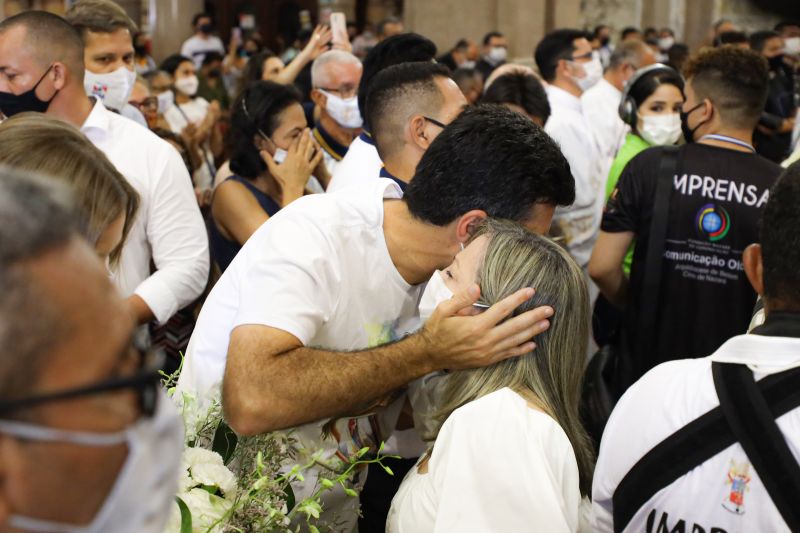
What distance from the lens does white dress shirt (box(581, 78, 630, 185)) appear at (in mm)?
5891

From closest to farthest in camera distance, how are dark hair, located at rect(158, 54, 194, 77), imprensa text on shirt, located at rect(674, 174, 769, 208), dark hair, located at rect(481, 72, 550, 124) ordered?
imprensa text on shirt, located at rect(674, 174, 769, 208) → dark hair, located at rect(481, 72, 550, 124) → dark hair, located at rect(158, 54, 194, 77)

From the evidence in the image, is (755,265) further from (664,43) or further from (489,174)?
(664,43)

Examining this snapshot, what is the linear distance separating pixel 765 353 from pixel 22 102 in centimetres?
274

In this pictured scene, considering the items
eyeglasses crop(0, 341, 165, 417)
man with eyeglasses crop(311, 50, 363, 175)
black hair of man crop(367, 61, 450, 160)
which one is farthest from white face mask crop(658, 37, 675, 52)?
eyeglasses crop(0, 341, 165, 417)

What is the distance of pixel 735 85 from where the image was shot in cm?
393

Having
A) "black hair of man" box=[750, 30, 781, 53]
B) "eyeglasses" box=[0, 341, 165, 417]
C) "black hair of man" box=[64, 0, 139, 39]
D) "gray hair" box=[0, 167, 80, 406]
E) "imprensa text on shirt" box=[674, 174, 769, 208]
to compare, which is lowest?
"black hair of man" box=[750, 30, 781, 53]

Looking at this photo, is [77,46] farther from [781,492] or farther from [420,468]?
[781,492]

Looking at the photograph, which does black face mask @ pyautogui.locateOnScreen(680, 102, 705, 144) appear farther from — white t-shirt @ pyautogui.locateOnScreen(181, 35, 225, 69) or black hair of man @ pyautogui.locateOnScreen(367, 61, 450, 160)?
white t-shirt @ pyautogui.locateOnScreen(181, 35, 225, 69)

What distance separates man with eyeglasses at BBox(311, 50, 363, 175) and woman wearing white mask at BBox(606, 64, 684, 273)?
1.44m

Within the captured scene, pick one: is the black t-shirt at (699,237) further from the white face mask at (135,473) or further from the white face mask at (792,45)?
the white face mask at (792,45)

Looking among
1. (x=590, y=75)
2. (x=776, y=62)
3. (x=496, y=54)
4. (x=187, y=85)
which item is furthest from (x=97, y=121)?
(x=496, y=54)

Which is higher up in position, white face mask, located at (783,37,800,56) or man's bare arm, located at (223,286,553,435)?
man's bare arm, located at (223,286,553,435)

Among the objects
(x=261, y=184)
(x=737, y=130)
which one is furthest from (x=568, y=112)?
(x=261, y=184)

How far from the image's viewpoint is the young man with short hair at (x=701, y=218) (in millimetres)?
3705
